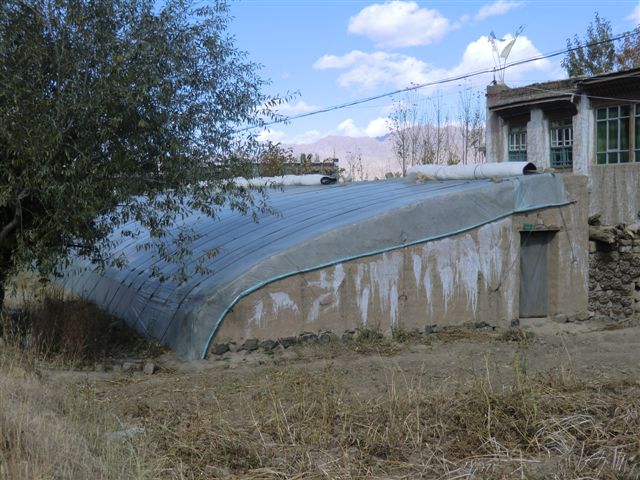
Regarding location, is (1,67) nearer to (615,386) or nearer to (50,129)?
(50,129)

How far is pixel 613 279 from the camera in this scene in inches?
599

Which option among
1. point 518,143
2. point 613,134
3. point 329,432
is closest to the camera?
point 329,432

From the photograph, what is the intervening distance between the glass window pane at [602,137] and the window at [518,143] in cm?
346

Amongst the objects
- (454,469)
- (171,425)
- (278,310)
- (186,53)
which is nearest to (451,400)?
(454,469)

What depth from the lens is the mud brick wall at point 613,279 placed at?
49.7ft

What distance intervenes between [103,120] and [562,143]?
2142 cm

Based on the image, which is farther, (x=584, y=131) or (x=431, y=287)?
(x=584, y=131)

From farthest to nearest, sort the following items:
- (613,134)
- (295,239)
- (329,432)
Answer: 1. (613,134)
2. (295,239)
3. (329,432)

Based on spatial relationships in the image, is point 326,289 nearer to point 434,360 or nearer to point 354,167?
point 434,360

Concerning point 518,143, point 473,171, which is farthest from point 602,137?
point 473,171

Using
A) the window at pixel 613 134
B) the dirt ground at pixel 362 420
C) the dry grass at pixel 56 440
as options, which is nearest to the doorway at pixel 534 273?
the dirt ground at pixel 362 420

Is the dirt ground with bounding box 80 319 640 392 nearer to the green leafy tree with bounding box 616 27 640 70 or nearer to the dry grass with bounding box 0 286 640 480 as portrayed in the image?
the dry grass with bounding box 0 286 640 480

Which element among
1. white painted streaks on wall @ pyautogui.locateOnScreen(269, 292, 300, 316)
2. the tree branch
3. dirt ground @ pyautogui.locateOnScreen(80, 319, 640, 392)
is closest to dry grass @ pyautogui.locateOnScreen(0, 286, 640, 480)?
dirt ground @ pyautogui.locateOnScreen(80, 319, 640, 392)

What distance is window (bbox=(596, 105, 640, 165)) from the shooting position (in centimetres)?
2472
